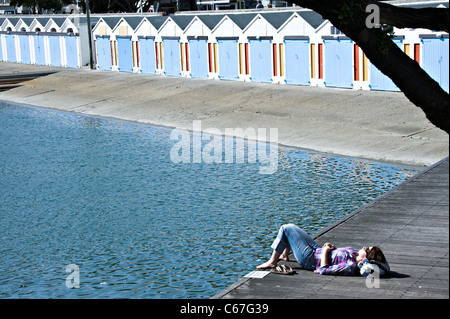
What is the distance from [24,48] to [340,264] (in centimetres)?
5486

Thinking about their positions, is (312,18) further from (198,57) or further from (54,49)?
(54,49)

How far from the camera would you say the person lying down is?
33.2 feet

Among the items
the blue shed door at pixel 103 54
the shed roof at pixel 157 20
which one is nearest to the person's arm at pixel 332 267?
the shed roof at pixel 157 20

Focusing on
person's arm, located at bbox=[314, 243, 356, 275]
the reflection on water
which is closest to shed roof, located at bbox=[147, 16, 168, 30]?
the reflection on water

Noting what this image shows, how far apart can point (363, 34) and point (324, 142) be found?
55.9ft

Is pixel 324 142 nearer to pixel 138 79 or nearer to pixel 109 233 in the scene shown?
pixel 109 233

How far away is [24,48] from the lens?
6097cm

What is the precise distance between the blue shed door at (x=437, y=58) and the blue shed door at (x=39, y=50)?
3695 cm

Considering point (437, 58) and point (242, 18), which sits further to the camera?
point (242, 18)

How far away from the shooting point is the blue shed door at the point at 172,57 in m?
42.3

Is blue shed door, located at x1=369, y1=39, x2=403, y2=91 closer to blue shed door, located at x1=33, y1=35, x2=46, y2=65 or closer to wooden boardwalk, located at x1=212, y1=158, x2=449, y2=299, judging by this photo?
wooden boardwalk, located at x1=212, y1=158, x2=449, y2=299

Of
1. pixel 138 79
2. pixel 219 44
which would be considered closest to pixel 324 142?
pixel 219 44

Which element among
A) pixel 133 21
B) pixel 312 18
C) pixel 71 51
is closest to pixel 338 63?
pixel 312 18

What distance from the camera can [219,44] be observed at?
127 feet
